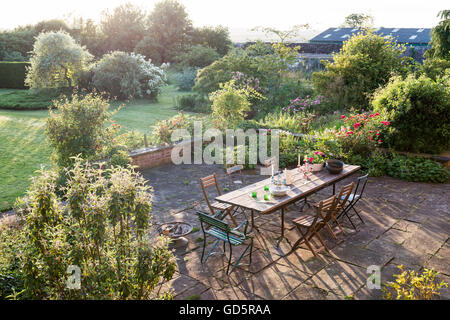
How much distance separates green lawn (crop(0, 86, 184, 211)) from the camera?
333 inches

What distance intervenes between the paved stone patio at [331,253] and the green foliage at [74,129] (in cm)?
179

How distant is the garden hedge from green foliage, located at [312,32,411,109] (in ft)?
64.2

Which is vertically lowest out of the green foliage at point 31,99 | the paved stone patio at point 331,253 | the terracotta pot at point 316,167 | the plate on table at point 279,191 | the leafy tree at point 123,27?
the paved stone patio at point 331,253

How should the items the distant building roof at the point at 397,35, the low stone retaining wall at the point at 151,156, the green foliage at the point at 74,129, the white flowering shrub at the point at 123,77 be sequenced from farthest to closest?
the distant building roof at the point at 397,35 < the white flowering shrub at the point at 123,77 < the low stone retaining wall at the point at 151,156 < the green foliage at the point at 74,129

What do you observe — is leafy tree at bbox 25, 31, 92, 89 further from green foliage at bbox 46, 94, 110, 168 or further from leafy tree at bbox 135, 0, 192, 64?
green foliage at bbox 46, 94, 110, 168

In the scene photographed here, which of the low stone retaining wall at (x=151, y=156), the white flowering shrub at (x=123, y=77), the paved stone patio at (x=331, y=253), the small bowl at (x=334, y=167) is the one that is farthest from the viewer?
the white flowering shrub at (x=123, y=77)

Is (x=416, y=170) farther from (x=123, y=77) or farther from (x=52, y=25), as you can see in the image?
(x=52, y=25)

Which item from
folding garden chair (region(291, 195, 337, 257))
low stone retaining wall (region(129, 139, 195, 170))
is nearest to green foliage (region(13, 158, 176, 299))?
folding garden chair (region(291, 195, 337, 257))

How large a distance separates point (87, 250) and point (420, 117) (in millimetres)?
8115

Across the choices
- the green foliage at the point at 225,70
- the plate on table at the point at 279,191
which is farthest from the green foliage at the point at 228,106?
the plate on table at the point at 279,191

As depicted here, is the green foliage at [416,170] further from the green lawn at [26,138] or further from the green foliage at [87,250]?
the green lawn at [26,138]

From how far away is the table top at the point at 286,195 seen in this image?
5242 millimetres

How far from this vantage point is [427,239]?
552 centimetres
